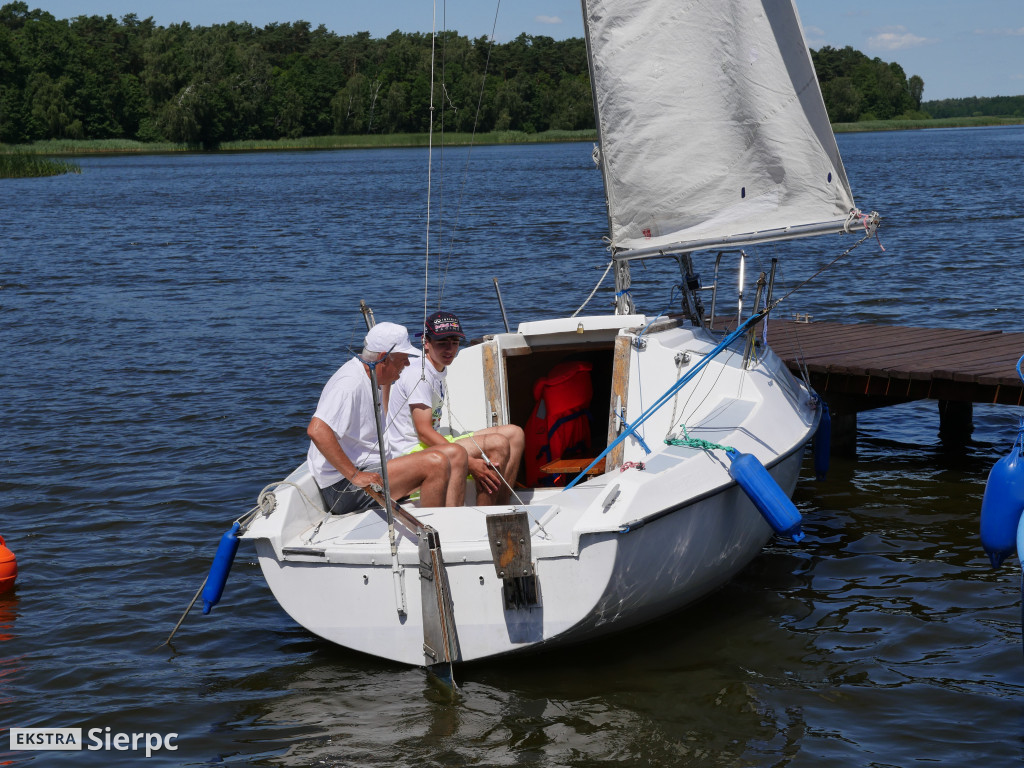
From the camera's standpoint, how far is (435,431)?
6.10 metres

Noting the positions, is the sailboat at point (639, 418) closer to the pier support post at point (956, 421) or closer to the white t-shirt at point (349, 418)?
the white t-shirt at point (349, 418)

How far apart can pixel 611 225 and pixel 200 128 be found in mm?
93453

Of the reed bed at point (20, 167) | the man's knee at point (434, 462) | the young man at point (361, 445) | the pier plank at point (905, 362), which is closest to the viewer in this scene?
the young man at point (361, 445)

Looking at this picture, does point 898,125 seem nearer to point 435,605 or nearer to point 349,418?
point 349,418

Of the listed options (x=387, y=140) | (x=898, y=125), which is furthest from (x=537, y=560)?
(x=898, y=125)

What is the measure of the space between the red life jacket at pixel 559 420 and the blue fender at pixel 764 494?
175 cm

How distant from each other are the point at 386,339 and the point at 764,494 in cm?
197

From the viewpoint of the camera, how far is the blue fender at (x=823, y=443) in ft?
27.1

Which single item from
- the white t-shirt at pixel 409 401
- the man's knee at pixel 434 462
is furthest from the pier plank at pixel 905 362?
the man's knee at pixel 434 462

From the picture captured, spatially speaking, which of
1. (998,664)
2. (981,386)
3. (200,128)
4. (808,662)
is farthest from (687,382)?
(200,128)

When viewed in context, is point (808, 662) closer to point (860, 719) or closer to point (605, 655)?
point (860, 719)

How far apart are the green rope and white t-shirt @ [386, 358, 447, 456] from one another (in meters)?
1.27

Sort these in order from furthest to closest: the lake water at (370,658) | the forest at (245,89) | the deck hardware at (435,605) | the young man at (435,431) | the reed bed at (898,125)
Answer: the reed bed at (898,125), the forest at (245,89), the young man at (435,431), the lake water at (370,658), the deck hardware at (435,605)

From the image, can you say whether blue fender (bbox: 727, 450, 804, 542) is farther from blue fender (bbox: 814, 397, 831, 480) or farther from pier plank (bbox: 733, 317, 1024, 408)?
pier plank (bbox: 733, 317, 1024, 408)
